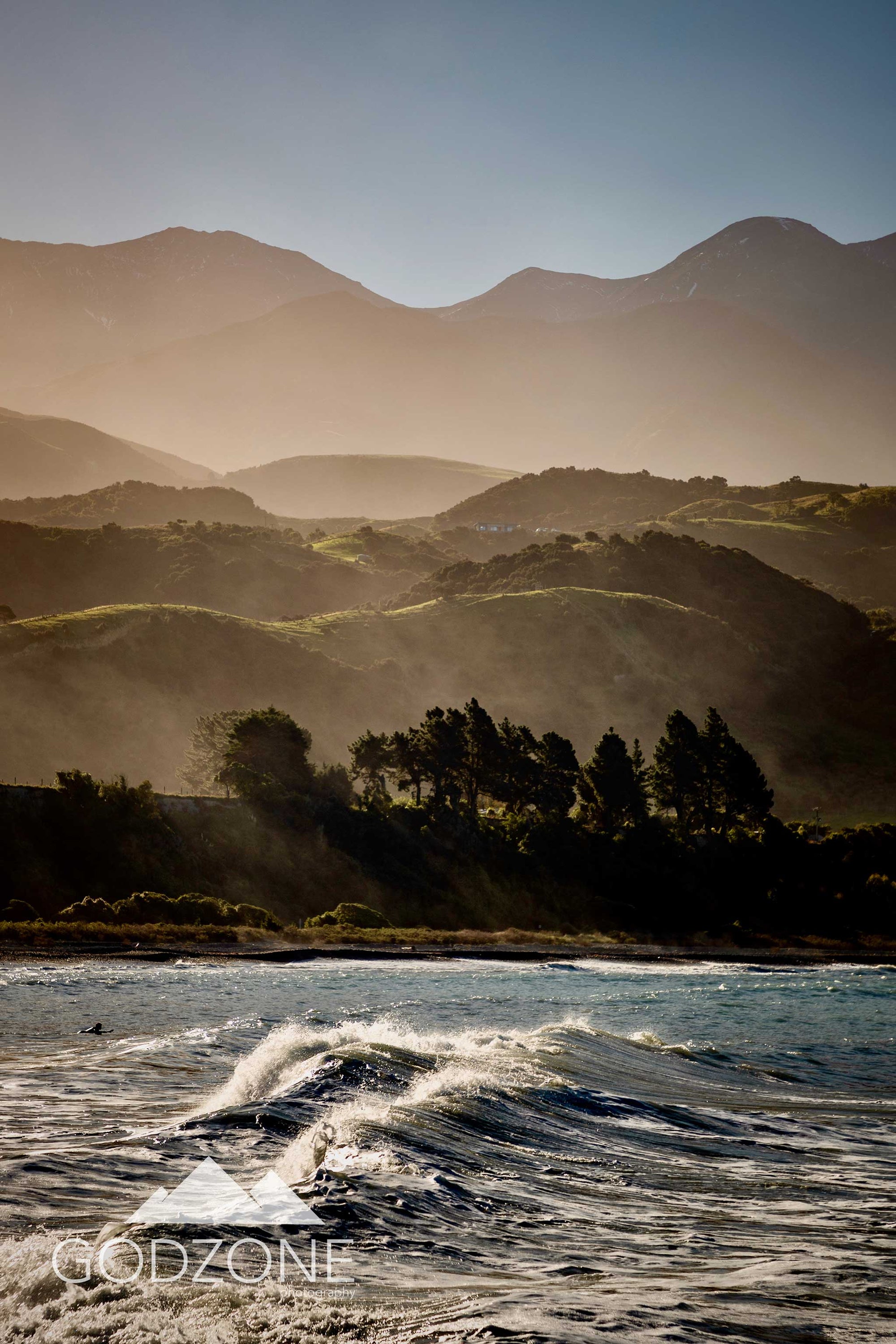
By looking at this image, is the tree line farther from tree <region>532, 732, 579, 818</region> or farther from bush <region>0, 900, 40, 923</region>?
bush <region>0, 900, 40, 923</region>

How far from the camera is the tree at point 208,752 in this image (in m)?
112

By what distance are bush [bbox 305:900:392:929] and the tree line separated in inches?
687

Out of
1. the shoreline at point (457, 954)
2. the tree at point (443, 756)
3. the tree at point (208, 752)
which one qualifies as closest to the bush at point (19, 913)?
the shoreline at point (457, 954)

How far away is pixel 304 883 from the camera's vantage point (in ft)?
275

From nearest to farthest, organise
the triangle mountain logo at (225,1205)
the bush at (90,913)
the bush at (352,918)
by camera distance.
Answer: the triangle mountain logo at (225,1205)
the bush at (90,913)
the bush at (352,918)

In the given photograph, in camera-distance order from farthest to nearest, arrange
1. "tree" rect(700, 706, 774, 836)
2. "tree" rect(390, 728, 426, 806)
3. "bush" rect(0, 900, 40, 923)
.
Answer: "tree" rect(700, 706, 774, 836) < "tree" rect(390, 728, 426, 806) < "bush" rect(0, 900, 40, 923)

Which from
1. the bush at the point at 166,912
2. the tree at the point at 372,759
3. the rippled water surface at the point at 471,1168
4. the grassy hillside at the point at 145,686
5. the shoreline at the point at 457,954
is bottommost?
the shoreline at the point at 457,954

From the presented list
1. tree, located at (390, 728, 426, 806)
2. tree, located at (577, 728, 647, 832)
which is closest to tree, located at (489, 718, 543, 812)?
tree, located at (577, 728, 647, 832)

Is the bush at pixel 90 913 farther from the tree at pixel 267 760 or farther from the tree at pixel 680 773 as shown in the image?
the tree at pixel 680 773

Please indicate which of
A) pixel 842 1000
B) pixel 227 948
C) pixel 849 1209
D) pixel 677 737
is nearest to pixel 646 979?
pixel 842 1000

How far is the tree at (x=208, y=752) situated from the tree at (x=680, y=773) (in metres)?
45.6

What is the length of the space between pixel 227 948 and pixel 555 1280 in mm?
51929

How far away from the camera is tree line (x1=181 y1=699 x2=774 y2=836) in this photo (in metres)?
101

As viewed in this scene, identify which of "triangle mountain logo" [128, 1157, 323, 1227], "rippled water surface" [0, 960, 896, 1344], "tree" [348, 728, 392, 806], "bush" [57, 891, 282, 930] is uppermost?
"tree" [348, 728, 392, 806]
